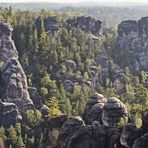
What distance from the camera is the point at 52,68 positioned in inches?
6358

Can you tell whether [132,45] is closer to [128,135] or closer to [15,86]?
[15,86]

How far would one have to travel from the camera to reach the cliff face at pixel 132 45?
598ft

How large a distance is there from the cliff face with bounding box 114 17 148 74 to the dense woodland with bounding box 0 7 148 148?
391 centimetres

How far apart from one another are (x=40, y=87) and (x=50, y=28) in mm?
37929

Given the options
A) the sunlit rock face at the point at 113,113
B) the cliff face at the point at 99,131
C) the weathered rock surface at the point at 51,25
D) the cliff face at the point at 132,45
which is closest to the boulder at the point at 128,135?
the cliff face at the point at 99,131

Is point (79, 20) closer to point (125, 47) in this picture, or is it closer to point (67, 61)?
point (125, 47)

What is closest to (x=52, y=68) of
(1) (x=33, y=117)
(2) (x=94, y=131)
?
(1) (x=33, y=117)

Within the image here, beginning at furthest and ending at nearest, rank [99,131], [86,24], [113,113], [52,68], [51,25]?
[86,24], [51,25], [52,68], [113,113], [99,131]

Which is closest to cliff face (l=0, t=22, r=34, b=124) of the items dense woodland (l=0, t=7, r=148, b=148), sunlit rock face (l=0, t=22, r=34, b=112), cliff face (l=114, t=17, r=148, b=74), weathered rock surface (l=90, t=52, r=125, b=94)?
sunlit rock face (l=0, t=22, r=34, b=112)

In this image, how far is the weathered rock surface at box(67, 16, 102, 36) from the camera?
19477cm

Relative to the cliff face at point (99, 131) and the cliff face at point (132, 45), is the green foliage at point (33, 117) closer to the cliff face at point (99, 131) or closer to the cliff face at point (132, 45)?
the cliff face at point (99, 131)

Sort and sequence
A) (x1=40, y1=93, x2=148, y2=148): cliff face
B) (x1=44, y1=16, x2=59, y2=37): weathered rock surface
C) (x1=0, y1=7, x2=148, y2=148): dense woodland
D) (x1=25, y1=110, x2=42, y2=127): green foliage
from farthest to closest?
(x1=44, y1=16, x2=59, y2=37): weathered rock surface, (x1=25, y1=110, x2=42, y2=127): green foliage, (x1=0, y1=7, x2=148, y2=148): dense woodland, (x1=40, y1=93, x2=148, y2=148): cliff face

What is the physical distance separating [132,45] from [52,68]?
41037 millimetres

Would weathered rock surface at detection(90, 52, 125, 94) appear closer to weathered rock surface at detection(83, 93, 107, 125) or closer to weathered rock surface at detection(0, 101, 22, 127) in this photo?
weathered rock surface at detection(0, 101, 22, 127)
